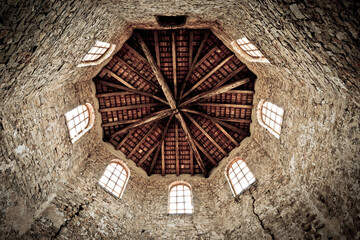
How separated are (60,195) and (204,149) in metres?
8.03

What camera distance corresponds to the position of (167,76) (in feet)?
44.4

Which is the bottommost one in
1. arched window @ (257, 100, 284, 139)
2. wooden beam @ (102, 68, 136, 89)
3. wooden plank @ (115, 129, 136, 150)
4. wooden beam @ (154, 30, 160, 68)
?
arched window @ (257, 100, 284, 139)

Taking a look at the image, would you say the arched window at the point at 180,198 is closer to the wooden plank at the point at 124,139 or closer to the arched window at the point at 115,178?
the arched window at the point at 115,178

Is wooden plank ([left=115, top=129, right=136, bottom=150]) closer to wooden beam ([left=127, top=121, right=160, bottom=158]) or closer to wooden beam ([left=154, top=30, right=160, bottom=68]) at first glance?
wooden beam ([left=127, top=121, right=160, bottom=158])

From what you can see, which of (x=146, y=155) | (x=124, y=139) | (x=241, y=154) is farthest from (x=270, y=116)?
(x=124, y=139)

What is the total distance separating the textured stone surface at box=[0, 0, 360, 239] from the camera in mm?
5504

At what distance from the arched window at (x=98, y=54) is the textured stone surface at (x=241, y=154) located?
42 cm

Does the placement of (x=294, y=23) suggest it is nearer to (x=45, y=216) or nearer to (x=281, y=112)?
(x=281, y=112)

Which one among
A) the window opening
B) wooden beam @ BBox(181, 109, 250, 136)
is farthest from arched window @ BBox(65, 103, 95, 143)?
the window opening

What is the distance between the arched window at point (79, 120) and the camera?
10.2 m

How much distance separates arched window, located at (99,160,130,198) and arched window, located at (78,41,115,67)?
A: 5003 millimetres

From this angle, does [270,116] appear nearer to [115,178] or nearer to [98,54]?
[115,178]

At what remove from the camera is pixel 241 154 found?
12.1m

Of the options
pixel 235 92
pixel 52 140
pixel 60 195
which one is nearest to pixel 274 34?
pixel 235 92
